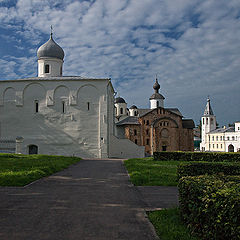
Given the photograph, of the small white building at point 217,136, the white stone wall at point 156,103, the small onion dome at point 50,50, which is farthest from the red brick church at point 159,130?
the small white building at point 217,136

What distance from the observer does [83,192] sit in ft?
25.5

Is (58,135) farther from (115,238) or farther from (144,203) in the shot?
(115,238)

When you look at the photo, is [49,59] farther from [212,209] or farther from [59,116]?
[212,209]

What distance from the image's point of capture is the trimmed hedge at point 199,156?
21406 millimetres

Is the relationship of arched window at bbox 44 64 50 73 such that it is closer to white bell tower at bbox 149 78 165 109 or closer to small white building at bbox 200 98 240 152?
white bell tower at bbox 149 78 165 109

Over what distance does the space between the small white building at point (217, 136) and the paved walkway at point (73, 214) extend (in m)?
69.0

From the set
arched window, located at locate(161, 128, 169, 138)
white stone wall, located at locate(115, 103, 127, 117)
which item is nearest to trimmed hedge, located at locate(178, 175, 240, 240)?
arched window, located at locate(161, 128, 169, 138)

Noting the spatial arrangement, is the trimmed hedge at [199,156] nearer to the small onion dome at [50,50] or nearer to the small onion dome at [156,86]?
the small onion dome at [50,50]

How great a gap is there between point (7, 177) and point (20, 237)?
5628 mm

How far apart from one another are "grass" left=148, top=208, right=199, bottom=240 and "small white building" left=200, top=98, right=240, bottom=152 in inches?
2758

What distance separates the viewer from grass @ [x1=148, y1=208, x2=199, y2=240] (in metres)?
4.08

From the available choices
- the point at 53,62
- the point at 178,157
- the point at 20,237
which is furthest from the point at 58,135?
the point at 20,237

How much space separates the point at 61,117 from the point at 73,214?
84.8 ft

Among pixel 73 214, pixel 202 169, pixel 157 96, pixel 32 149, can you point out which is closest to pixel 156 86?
pixel 157 96
